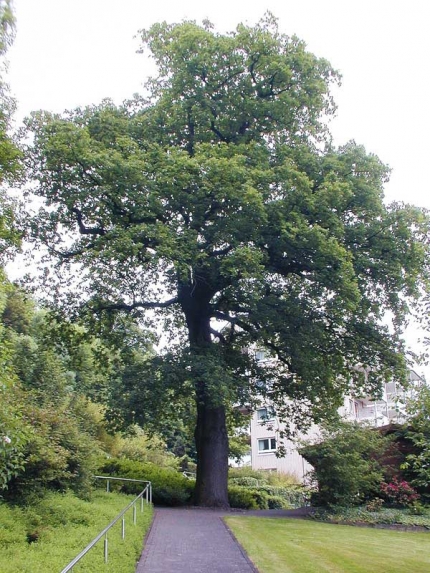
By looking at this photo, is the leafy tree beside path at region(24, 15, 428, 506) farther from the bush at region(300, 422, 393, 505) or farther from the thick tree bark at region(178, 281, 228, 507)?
the bush at region(300, 422, 393, 505)

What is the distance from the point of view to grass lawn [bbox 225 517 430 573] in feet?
33.3

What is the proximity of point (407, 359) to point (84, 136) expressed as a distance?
548 inches

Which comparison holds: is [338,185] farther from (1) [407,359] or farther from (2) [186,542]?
(2) [186,542]

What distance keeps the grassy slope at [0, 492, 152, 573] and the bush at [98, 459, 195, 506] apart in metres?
7.49

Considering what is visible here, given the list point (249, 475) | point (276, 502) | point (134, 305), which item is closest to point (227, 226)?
point (134, 305)

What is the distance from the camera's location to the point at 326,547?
12.2 meters

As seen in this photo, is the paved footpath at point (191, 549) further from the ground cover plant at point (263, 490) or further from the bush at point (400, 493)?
the bush at point (400, 493)

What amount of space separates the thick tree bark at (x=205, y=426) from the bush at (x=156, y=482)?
94 cm

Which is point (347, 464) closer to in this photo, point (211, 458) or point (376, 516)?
point (376, 516)

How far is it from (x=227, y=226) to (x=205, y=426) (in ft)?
27.0

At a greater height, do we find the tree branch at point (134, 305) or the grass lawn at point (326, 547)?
the tree branch at point (134, 305)

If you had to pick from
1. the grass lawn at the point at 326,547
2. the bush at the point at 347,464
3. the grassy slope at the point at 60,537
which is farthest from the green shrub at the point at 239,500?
the grassy slope at the point at 60,537

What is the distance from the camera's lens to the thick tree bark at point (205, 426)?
20250 mm

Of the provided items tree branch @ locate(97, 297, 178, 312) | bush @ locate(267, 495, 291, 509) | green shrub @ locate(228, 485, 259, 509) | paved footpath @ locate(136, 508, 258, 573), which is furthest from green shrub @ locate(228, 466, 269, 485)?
paved footpath @ locate(136, 508, 258, 573)
